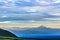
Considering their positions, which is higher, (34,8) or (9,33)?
(34,8)

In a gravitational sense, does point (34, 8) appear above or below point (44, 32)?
above

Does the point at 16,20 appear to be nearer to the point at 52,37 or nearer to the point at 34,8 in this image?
the point at 34,8

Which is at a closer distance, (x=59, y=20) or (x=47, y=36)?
(x=47, y=36)

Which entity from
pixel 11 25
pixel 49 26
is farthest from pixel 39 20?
pixel 11 25

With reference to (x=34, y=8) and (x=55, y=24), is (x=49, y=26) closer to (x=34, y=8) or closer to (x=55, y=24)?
(x=55, y=24)

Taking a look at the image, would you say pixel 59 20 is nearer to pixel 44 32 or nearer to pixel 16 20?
pixel 44 32

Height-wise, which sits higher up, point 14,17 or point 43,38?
point 14,17

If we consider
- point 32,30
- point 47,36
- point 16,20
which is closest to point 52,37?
point 47,36

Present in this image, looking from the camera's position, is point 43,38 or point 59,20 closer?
point 43,38
